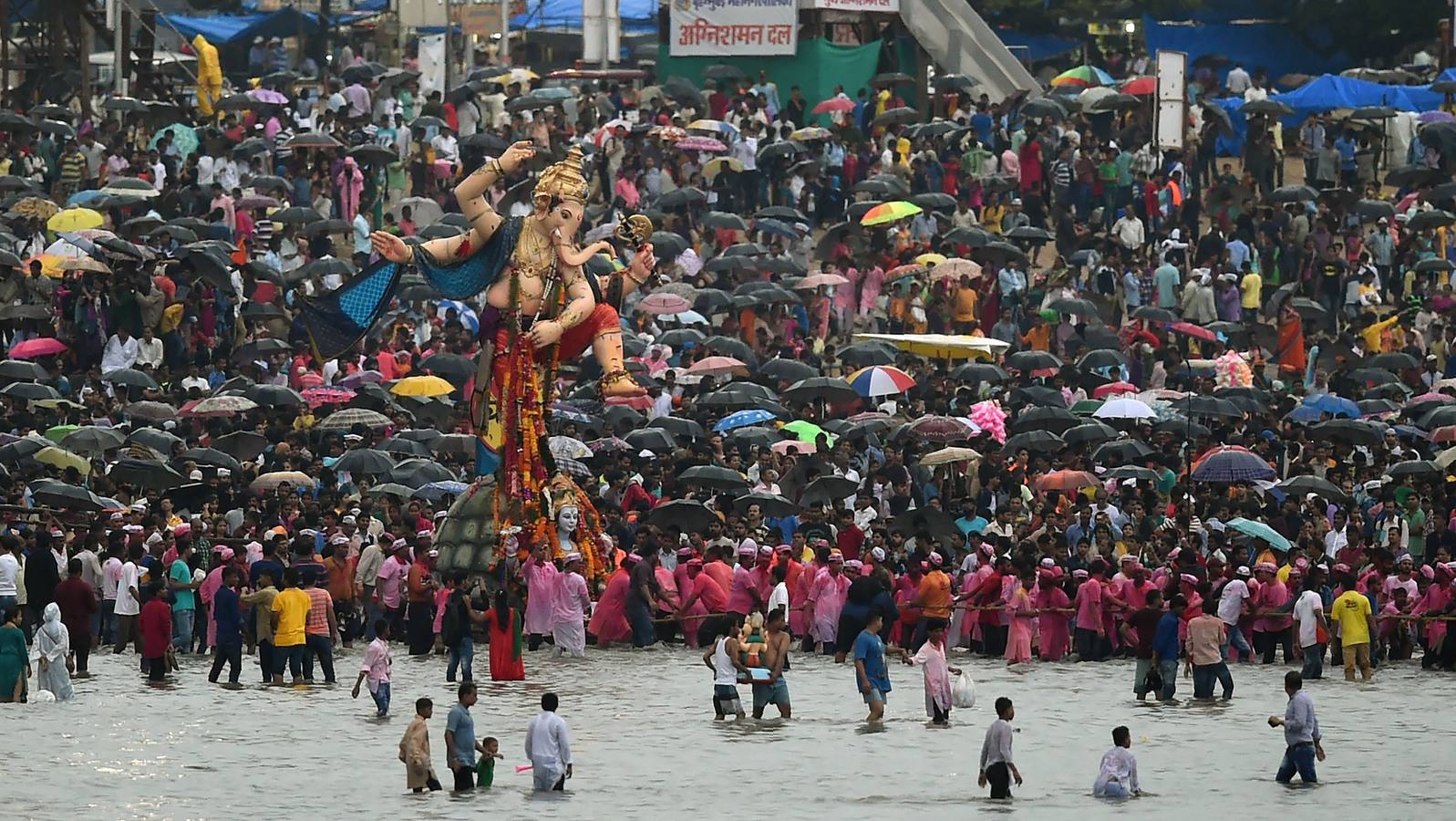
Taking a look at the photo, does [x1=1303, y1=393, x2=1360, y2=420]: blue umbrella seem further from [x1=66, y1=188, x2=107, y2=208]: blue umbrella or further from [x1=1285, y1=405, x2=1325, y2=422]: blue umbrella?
[x1=66, y1=188, x2=107, y2=208]: blue umbrella

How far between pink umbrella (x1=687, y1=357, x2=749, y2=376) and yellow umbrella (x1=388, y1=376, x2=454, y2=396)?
9.32ft

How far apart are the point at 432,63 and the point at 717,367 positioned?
521 inches

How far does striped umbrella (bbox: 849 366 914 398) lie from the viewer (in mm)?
33562

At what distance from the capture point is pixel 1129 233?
4003cm

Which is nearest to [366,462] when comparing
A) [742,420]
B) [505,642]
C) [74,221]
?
[742,420]

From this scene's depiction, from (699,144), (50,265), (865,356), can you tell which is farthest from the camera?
(699,144)

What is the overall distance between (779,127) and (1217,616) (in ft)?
Result: 63.4

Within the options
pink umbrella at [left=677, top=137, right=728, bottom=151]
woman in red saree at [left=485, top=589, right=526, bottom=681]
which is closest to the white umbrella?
woman in red saree at [left=485, top=589, right=526, bottom=681]

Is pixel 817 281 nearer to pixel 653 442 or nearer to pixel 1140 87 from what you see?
pixel 653 442

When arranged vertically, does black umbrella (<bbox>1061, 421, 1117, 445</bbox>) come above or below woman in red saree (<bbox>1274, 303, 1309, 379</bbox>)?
below

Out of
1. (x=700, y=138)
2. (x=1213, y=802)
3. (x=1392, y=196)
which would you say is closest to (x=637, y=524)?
(x=1213, y=802)

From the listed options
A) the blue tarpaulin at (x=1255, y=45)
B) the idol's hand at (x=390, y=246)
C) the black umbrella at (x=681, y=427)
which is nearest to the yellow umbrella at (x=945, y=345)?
the black umbrella at (x=681, y=427)

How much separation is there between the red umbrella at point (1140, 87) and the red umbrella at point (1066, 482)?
49.7 ft

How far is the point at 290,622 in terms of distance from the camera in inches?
982
